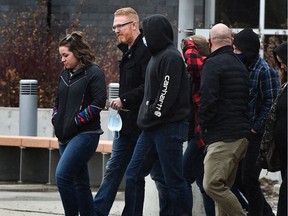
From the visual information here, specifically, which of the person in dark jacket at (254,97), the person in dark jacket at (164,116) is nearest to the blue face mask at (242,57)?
the person in dark jacket at (254,97)

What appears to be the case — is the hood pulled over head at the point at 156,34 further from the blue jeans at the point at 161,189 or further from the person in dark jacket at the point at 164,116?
the blue jeans at the point at 161,189

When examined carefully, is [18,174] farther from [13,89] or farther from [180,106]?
[180,106]

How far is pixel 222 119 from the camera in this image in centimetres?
791

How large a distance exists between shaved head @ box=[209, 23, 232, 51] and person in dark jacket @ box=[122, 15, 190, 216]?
0.99ft

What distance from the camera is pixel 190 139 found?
870 centimetres

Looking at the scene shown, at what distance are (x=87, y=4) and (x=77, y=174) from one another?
11360 millimetres

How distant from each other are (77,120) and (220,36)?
134 centimetres

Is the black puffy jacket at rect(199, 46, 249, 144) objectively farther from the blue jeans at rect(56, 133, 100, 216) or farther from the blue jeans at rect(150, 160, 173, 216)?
the blue jeans at rect(56, 133, 100, 216)

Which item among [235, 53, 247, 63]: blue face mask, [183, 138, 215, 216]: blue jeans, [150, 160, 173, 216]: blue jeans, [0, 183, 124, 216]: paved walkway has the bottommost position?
[0, 183, 124, 216]: paved walkway

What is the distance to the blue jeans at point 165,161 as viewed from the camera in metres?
8.01

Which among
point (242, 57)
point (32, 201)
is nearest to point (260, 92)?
point (242, 57)

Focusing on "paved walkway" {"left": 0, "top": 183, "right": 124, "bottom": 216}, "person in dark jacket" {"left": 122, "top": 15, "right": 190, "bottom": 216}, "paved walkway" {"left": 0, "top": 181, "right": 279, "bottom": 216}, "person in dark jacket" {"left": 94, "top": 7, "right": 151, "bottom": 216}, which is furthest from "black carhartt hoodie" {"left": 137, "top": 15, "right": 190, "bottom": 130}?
"paved walkway" {"left": 0, "top": 183, "right": 124, "bottom": 216}

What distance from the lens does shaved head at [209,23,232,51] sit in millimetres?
8117

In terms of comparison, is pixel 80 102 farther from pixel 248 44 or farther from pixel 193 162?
pixel 248 44
